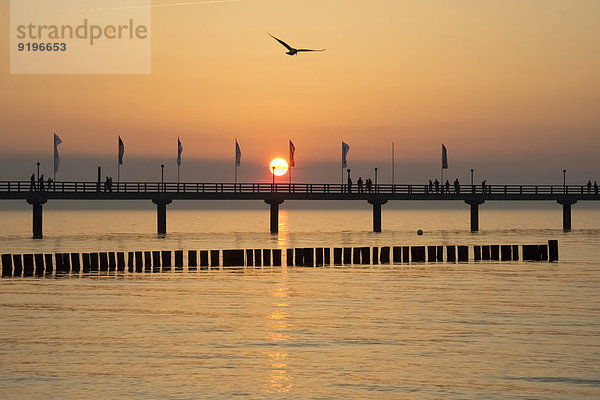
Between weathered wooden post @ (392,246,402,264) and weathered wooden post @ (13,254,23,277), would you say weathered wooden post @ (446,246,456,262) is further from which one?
weathered wooden post @ (13,254,23,277)

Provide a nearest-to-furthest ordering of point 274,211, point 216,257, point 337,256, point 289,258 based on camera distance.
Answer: point 216,257 → point 289,258 → point 337,256 → point 274,211

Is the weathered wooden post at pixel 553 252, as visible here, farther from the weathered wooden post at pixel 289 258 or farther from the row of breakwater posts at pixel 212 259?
the weathered wooden post at pixel 289 258

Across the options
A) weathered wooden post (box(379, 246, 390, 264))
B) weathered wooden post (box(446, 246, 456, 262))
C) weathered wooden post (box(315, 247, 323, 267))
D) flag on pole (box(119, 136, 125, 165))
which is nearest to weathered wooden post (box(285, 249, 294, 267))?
weathered wooden post (box(315, 247, 323, 267))

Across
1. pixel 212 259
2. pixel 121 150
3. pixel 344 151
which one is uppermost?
pixel 121 150

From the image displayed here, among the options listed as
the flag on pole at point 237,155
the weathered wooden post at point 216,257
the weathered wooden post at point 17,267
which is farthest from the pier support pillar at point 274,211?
the weathered wooden post at point 17,267

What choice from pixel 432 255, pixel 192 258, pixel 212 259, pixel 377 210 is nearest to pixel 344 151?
pixel 377 210

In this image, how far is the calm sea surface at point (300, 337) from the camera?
2127cm

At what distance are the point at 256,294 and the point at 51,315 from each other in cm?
995

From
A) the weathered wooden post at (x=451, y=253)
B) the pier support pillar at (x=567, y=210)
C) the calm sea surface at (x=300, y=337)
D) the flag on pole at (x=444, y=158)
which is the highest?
the flag on pole at (x=444, y=158)

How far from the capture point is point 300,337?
27859mm

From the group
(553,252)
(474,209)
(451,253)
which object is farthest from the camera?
(474,209)

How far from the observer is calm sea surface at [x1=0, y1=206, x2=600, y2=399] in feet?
69.8

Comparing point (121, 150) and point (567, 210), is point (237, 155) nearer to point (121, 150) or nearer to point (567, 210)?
point (121, 150)

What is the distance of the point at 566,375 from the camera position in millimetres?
22281
